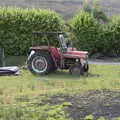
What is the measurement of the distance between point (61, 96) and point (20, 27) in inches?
435

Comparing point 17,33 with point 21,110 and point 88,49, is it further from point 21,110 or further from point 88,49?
point 21,110

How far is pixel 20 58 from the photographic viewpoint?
843 inches

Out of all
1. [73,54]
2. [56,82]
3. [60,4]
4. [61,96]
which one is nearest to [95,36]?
[73,54]

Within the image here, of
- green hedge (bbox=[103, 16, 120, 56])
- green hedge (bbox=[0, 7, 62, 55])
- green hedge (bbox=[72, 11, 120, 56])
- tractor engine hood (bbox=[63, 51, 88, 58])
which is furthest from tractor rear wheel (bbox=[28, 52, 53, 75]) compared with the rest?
green hedge (bbox=[103, 16, 120, 56])

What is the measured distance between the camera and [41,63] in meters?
16.5

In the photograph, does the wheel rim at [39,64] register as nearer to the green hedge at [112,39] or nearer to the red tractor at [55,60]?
the red tractor at [55,60]

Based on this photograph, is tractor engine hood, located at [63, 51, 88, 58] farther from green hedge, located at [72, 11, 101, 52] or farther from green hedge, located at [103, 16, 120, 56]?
green hedge, located at [103, 16, 120, 56]

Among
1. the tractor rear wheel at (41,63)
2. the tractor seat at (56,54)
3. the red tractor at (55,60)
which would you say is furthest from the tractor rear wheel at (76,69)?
the tractor rear wheel at (41,63)

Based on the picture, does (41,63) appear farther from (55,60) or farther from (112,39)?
(112,39)

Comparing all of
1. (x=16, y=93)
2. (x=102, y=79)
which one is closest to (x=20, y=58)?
(x=102, y=79)

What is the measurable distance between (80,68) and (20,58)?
571 centimetres

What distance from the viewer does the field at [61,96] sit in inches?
279

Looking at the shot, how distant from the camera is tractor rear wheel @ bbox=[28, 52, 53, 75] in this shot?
53.6 feet

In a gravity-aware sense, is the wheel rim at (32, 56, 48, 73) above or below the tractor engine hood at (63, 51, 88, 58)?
below
